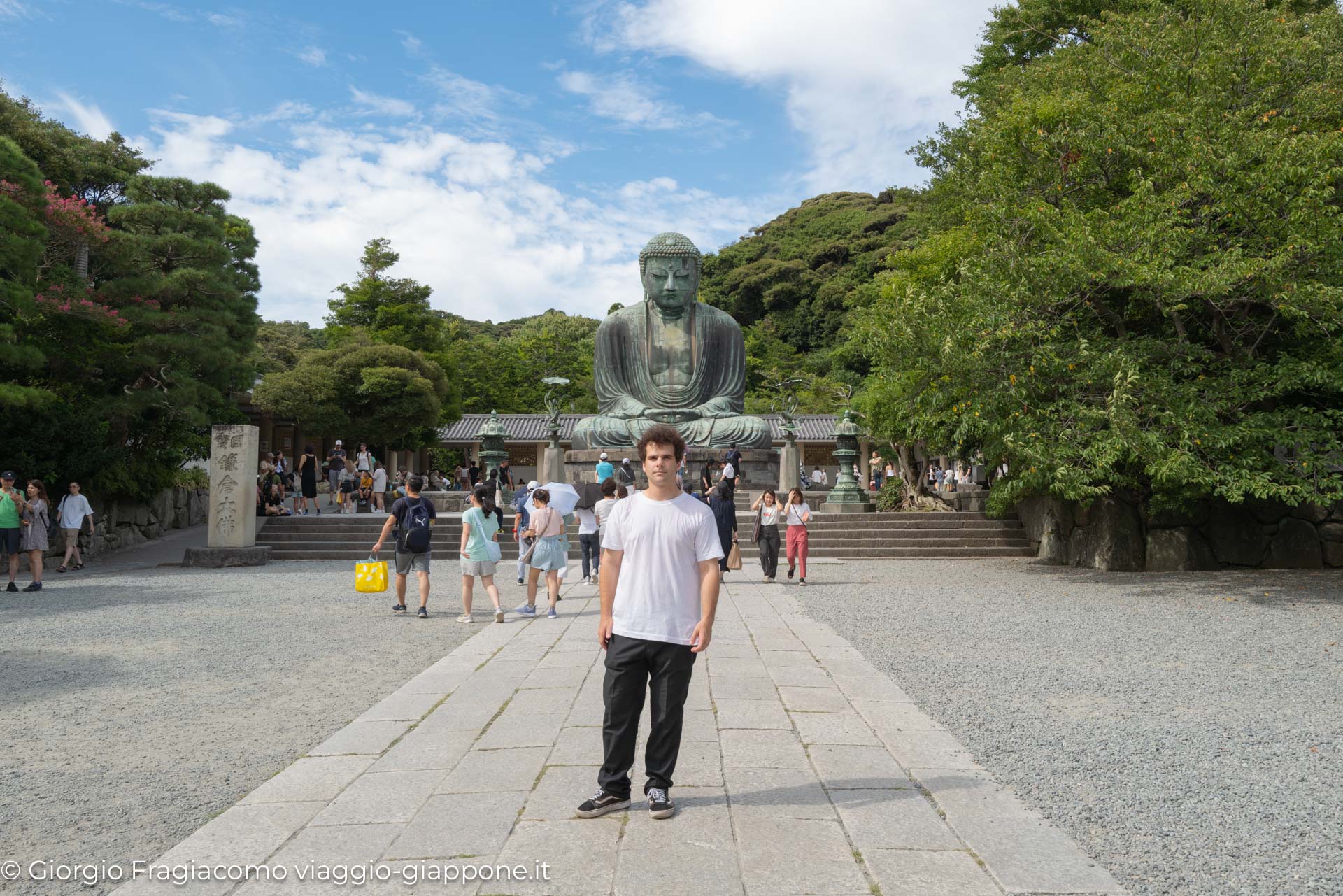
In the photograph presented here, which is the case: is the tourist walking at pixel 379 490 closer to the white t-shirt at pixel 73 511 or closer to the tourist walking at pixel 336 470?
the tourist walking at pixel 336 470

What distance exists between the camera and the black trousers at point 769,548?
11305 mm

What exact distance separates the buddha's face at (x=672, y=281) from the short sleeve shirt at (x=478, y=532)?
40.3 ft

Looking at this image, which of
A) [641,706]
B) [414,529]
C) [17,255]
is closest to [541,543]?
[414,529]

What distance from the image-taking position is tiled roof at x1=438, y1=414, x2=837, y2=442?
34438 millimetres

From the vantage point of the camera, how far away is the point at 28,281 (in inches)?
490

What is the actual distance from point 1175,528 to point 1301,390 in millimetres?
2399

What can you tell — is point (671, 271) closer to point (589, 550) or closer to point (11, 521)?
point (589, 550)

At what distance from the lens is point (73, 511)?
493 inches

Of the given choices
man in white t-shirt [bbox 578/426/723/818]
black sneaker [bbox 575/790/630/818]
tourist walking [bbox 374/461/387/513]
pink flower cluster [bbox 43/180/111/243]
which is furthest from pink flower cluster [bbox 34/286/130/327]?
black sneaker [bbox 575/790/630/818]

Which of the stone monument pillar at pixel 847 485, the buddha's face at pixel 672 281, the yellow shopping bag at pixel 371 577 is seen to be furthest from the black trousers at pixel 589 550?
the buddha's face at pixel 672 281

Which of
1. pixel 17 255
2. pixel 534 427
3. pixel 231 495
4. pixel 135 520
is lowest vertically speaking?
pixel 135 520

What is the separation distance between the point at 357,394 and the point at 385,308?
6.12m

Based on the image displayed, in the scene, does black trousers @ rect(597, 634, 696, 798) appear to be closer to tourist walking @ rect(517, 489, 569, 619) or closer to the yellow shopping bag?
tourist walking @ rect(517, 489, 569, 619)

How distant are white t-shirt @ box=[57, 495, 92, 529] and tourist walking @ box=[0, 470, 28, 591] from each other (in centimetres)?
168
